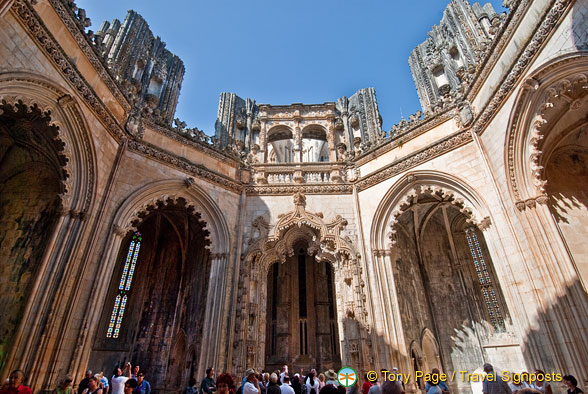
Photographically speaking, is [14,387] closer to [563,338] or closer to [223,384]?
[223,384]

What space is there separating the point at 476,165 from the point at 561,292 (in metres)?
4.64

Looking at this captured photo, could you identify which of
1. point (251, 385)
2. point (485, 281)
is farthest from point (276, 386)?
point (485, 281)

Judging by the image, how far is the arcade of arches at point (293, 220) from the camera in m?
8.23

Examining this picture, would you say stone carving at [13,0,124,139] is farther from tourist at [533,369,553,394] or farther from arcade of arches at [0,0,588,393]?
tourist at [533,369,553,394]

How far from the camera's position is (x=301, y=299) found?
17.3 m

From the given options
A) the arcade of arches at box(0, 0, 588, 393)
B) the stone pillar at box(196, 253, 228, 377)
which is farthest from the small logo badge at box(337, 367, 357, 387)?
the stone pillar at box(196, 253, 228, 377)

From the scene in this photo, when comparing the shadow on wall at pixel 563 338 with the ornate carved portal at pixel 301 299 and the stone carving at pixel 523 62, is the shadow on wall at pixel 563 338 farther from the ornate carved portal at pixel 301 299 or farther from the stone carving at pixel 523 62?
the stone carving at pixel 523 62

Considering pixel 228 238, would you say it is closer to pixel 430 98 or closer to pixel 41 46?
pixel 41 46

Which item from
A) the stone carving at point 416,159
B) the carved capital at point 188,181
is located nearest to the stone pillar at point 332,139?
the stone carving at point 416,159

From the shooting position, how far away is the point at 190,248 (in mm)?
17016

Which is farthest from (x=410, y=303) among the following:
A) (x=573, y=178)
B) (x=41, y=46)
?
(x=41, y=46)

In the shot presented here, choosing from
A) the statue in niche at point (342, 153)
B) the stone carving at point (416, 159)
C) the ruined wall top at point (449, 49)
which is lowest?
the stone carving at point (416, 159)

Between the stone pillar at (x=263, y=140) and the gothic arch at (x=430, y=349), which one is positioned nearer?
the gothic arch at (x=430, y=349)

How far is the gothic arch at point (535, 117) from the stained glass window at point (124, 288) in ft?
55.8
